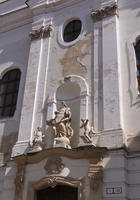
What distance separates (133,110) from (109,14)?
4.38 m

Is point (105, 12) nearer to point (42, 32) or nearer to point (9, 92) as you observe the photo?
point (42, 32)

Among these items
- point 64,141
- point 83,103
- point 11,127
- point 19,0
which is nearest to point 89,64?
point 83,103

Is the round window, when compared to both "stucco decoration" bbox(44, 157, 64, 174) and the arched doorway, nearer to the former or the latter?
"stucco decoration" bbox(44, 157, 64, 174)

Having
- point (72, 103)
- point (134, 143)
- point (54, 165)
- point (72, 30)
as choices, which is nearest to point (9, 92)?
point (72, 103)

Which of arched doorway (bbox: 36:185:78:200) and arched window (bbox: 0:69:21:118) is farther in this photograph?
arched window (bbox: 0:69:21:118)

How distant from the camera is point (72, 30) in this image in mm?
12773

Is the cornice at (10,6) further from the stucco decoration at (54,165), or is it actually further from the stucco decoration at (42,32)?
the stucco decoration at (54,165)

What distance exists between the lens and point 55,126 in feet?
33.0

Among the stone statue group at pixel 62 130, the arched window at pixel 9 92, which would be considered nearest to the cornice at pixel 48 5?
the arched window at pixel 9 92

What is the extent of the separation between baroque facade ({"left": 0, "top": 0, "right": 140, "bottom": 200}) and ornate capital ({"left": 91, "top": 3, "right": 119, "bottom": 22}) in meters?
0.04

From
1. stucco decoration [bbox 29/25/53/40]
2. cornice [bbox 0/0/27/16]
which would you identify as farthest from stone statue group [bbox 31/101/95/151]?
cornice [bbox 0/0/27/16]

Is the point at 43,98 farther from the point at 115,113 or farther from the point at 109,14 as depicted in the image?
the point at 109,14

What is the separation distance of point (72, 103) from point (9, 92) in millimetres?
3491

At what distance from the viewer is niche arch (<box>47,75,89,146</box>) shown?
10328 millimetres
